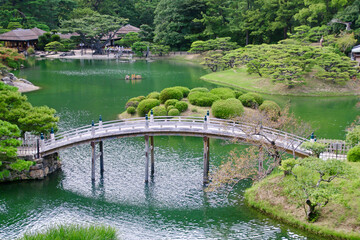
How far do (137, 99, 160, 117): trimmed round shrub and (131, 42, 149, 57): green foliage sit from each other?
5801 cm

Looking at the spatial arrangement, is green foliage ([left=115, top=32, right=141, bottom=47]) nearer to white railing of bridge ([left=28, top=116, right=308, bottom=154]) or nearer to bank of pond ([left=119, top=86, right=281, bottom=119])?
bank of pond ([left=119, top=86, right=281, bottom=119])

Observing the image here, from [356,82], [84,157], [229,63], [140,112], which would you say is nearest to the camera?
[84,157]

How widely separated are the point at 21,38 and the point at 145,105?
71.7 metres

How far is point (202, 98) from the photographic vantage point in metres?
48.8

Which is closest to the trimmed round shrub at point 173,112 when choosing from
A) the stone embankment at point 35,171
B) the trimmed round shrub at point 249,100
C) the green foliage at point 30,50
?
the trimmed round shrub at point 249,100

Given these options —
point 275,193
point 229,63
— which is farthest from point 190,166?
point 229,63

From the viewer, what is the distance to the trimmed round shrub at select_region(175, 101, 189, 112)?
46.8 m

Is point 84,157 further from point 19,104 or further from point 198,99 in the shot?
point 198,99

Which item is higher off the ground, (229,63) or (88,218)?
(229,63)

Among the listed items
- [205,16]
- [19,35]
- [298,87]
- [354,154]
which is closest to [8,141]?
[354,154]

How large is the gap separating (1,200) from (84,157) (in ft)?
30.2

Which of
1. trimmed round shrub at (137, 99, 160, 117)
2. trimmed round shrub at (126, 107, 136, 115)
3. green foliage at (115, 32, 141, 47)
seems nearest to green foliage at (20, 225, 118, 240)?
trimmed round shrub at (137, 99, 160, 117)

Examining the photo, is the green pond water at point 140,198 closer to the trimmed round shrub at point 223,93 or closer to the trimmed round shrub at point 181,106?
the trimmed round shrub at point 181,106

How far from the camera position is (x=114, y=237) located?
2161 centimetres
